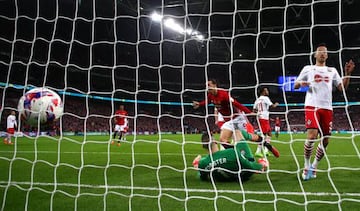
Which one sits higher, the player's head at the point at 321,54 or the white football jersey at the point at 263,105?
the player's head at the point at 321,54

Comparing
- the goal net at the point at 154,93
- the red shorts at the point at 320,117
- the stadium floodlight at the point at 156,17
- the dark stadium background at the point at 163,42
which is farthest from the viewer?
the dark stadium background at the point at 163,42

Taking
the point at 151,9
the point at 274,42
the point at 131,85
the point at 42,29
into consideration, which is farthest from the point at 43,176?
the point at 131,85

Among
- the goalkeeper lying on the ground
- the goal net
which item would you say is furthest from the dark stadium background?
the goalkeeper lying on the ground

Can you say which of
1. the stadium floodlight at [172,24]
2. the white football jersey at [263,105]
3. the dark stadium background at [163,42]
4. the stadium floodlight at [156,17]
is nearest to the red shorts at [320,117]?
the stadium floodlight at [156,17]

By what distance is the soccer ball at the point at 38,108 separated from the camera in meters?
4.59

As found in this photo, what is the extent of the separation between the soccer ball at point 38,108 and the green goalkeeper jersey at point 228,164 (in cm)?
206

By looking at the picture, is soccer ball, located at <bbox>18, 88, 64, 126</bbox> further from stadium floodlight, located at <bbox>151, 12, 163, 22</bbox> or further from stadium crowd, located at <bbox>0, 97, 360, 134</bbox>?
stadium crowd, located at <bbox>0, 97, 360, 134</bbox>

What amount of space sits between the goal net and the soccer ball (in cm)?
20

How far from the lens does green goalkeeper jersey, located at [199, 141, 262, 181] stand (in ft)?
14.0

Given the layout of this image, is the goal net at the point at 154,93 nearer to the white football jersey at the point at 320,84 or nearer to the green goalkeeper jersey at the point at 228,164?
the green goalkeeper jersey at the point at 228,164

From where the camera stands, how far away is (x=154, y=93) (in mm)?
8461

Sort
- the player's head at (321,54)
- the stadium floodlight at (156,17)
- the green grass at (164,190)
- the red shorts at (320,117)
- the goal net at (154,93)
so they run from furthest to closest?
the red shorts at (320,117), the player's head at (321,54), the stadium floodlight at (156,17), the goal net at (154,93), the green grass at (164,190)

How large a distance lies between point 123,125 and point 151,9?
8.96 m

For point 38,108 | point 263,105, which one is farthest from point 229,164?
point 263,105
